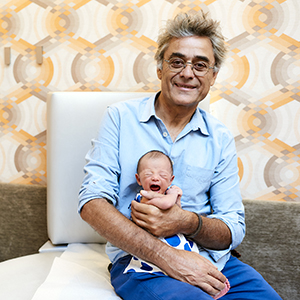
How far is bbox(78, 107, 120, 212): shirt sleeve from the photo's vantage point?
1.23m

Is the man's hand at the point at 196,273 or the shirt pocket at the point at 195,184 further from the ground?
the shirt pocket at the point at 195,184

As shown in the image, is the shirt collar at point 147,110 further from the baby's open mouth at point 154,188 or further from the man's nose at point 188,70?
the baby's open mouth at point 154,188

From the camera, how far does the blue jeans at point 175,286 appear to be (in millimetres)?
1025

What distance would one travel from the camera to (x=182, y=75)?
1338mm

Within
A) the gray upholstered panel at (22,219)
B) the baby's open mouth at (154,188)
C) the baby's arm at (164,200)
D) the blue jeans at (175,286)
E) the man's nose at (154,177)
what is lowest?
the gray upholstered panel at (22,219)

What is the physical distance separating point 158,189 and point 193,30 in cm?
68

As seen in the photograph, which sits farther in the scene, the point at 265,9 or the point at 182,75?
the point at 265,9

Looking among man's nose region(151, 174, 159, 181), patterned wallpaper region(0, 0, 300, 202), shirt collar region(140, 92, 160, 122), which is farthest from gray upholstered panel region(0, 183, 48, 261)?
man's nose region(151, 174, 159, 181)

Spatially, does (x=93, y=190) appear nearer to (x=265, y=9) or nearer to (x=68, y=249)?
(x=68, y=249)

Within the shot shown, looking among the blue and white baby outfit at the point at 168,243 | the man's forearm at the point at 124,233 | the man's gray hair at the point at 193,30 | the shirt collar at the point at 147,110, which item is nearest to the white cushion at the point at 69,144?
the shirt collar at the point at 147,110

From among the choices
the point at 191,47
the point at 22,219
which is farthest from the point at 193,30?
the point at 22,219

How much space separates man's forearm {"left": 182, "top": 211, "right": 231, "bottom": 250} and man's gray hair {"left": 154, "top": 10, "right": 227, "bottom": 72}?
70cm

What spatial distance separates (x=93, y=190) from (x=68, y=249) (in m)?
0.54

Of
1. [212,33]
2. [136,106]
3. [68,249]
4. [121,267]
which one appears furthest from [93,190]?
[212,33]
